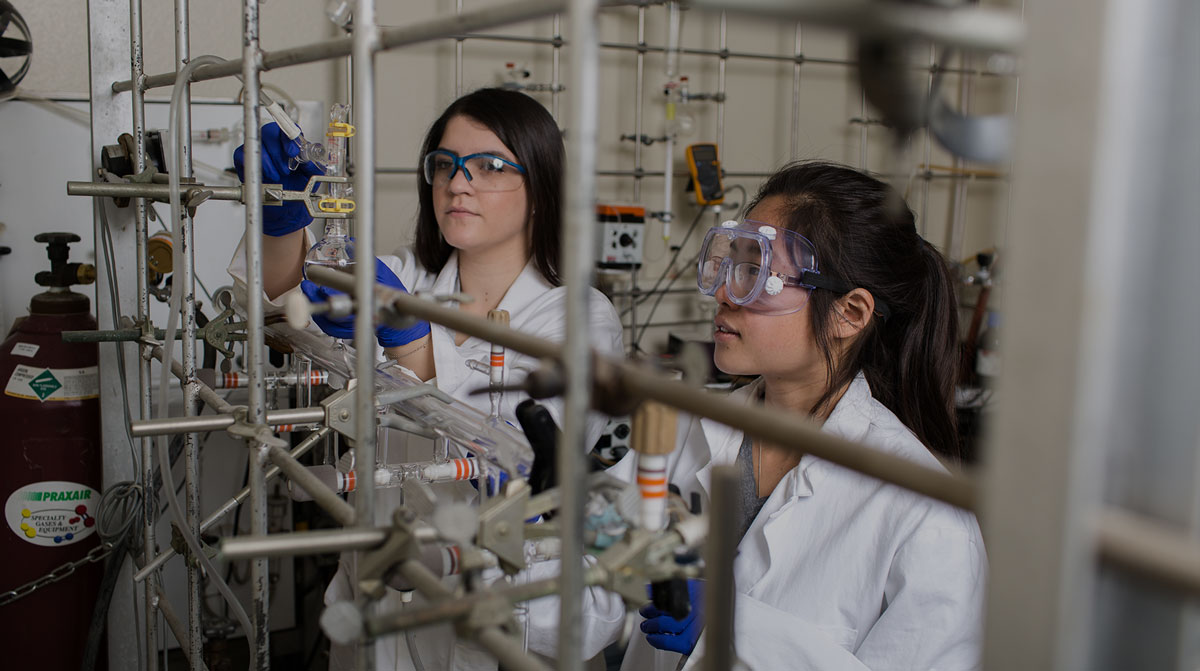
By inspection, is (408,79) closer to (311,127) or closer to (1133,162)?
(311,127)

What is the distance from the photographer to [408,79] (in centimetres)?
304

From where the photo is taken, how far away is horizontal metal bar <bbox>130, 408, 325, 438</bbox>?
1.20 m

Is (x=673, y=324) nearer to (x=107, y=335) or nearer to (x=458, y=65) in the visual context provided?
(x=458, y=65)

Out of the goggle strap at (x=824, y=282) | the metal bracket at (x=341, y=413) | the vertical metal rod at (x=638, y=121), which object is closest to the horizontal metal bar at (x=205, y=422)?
the metal bracket at (x=341, y=413)

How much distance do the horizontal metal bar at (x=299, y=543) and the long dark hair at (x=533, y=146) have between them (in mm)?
1187

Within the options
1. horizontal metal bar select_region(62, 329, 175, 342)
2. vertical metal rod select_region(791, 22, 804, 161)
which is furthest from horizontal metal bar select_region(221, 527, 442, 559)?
vertical metal rod select_region(791, 22, 804, 161)

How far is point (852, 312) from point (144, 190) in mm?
1242

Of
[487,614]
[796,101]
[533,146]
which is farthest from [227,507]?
[796,101]

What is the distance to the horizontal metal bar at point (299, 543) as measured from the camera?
780 mm

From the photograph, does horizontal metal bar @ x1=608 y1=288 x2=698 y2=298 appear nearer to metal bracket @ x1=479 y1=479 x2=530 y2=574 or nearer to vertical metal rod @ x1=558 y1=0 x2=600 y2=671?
metal bracket @ x1=479 y1=479 x2=530 y2=574

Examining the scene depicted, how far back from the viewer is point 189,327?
59.9 inches

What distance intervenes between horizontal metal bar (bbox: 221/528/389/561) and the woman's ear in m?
0.96

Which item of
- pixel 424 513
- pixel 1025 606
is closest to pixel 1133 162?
pixel 1025 606

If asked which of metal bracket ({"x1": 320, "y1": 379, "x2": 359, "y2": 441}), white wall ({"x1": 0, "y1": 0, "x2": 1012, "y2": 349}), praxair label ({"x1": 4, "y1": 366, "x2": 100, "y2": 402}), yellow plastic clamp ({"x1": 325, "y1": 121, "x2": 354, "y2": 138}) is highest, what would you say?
white wall ({"x1": 0, "y1": 0, "x2": 1012, "y2": 349})
